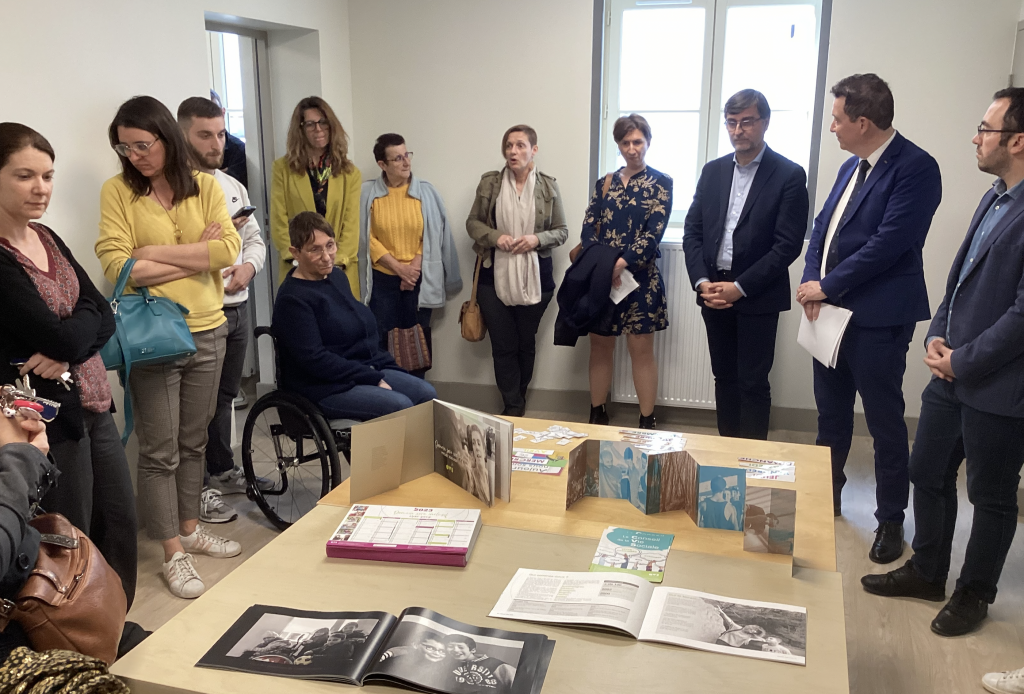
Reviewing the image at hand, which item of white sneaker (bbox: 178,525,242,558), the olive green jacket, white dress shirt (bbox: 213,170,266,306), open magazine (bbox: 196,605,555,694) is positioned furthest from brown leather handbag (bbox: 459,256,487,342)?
open magazine (bbox: 196,605,555,694)

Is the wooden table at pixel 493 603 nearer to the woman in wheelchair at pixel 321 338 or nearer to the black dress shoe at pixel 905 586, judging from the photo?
the woman in wheelchair at pixel 321 338

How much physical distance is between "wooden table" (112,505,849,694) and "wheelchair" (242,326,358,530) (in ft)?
3.00

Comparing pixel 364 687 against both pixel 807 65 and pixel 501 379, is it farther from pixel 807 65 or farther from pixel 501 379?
pixel 807 65

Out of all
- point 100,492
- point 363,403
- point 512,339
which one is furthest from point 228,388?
point 512,339

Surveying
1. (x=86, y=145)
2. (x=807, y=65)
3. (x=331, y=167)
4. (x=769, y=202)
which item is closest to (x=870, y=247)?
(x=769, y=202)

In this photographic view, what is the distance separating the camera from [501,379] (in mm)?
4340

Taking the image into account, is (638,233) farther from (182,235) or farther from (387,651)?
(387,651)

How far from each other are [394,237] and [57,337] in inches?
90.0

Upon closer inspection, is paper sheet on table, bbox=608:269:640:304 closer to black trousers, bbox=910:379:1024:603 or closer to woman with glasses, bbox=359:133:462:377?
woman with glasses, bbox=359:133:462:377

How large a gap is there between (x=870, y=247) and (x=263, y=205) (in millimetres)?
3195

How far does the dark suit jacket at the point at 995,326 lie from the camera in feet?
7.07

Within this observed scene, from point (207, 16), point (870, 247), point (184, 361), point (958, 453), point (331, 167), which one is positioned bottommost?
point (958, 453)

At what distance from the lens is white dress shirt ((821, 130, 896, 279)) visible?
9.14 feet

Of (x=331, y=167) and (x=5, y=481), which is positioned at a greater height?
(x=331, y=167)
